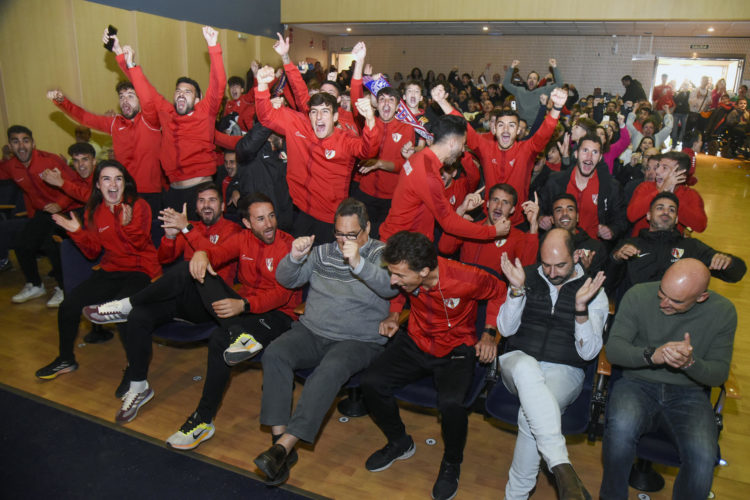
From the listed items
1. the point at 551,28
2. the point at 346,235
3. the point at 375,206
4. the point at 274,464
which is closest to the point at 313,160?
the point at 346,235

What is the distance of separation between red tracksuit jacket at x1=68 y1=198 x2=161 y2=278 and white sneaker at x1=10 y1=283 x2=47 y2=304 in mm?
1398

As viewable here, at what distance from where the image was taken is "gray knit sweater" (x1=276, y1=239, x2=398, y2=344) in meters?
2.91

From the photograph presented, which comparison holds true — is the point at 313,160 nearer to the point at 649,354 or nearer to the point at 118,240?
the point at 118,240

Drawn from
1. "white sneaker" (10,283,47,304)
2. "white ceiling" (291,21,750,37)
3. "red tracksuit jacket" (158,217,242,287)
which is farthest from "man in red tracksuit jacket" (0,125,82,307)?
"white ceiling" (291,21,750,37)

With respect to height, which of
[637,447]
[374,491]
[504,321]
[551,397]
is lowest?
[374,491]

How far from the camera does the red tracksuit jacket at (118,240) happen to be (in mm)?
3559

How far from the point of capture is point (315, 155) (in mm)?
3641

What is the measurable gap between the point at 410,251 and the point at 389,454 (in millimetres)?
1074

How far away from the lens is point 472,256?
360 centimetres

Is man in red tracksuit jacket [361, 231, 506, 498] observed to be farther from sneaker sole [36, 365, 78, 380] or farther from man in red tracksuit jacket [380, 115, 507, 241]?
sneaker sole [36, 365, 78, 380]

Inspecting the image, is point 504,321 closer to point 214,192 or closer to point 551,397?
point 551,397

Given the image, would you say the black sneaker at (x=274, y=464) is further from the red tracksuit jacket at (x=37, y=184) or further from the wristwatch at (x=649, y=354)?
the red tracksuit jacket at (x=37, y=184)

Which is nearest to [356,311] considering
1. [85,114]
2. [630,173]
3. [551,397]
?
[551,397]

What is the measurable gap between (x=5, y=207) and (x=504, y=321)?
4668mm
